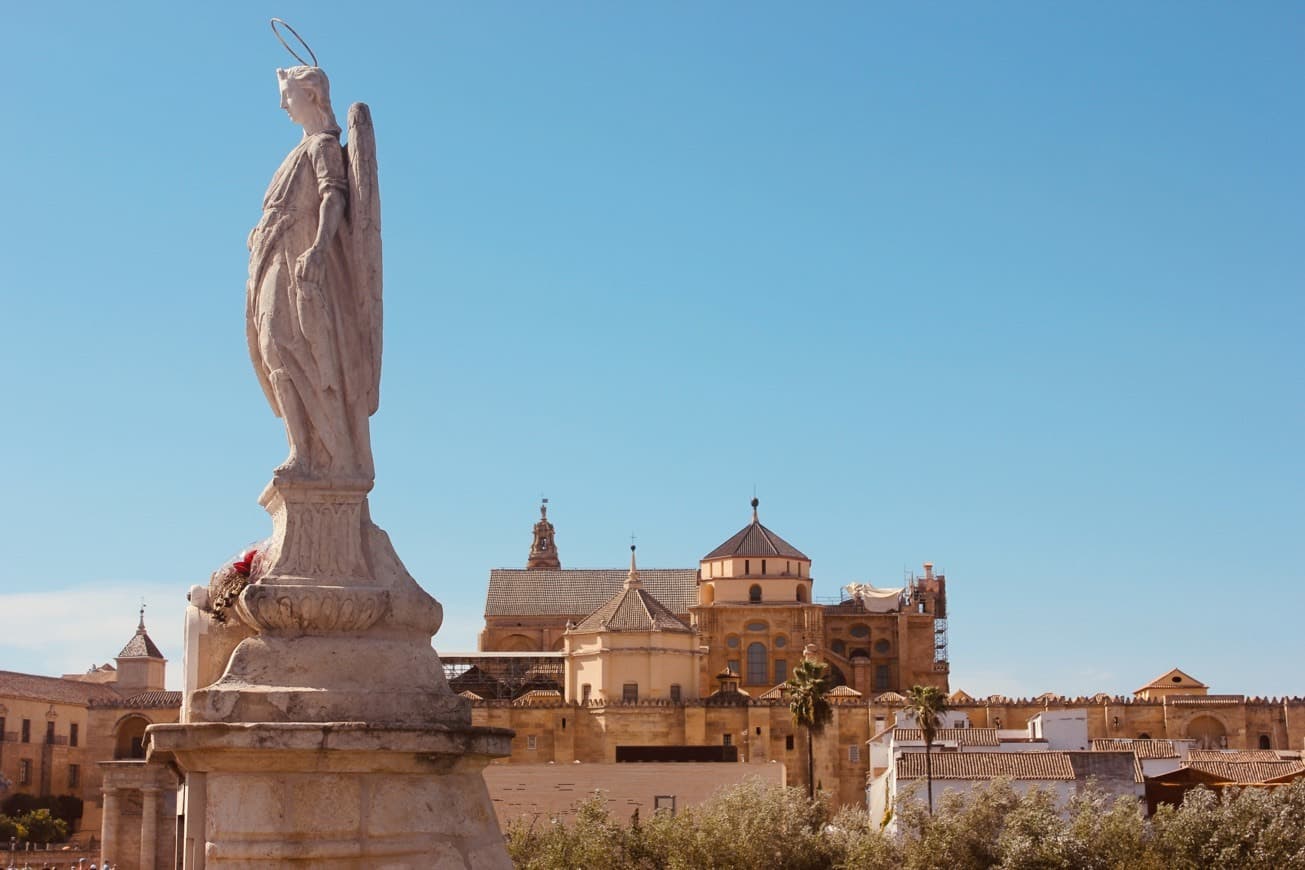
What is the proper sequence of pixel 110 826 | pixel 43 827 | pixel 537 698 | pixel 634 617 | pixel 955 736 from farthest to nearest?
pixel 43 827
pixel 537 698
pixel 634 617
pixel 955 736
pixel 110 826

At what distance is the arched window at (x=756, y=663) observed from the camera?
70938 mm

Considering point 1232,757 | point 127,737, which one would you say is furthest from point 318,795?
point 127,737

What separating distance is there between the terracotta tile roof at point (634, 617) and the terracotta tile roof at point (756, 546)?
346 inches

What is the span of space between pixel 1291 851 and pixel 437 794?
30.5 meters

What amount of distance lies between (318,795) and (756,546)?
68.5 meters

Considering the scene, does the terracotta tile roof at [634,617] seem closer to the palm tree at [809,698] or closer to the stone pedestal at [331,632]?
the palm tree at [809,698]

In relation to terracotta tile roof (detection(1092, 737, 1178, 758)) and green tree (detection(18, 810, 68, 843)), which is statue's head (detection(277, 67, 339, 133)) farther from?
green tree (detection(18, 810, 68, 843))

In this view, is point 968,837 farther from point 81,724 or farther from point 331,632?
point 81,724

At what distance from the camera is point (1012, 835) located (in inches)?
1325

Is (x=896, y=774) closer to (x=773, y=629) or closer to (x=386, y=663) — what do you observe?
(x=773, y=629)

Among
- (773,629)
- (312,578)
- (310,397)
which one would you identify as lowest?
(312,578)

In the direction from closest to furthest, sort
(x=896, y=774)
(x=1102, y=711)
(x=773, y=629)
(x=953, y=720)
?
(x=896, y=774)
(x=953, y=720)
(x=1102, y=711)
(x=773, y=629)

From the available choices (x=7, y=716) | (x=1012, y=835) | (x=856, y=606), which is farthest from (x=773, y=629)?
(x=1012, y=835)

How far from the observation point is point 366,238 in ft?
19.6
